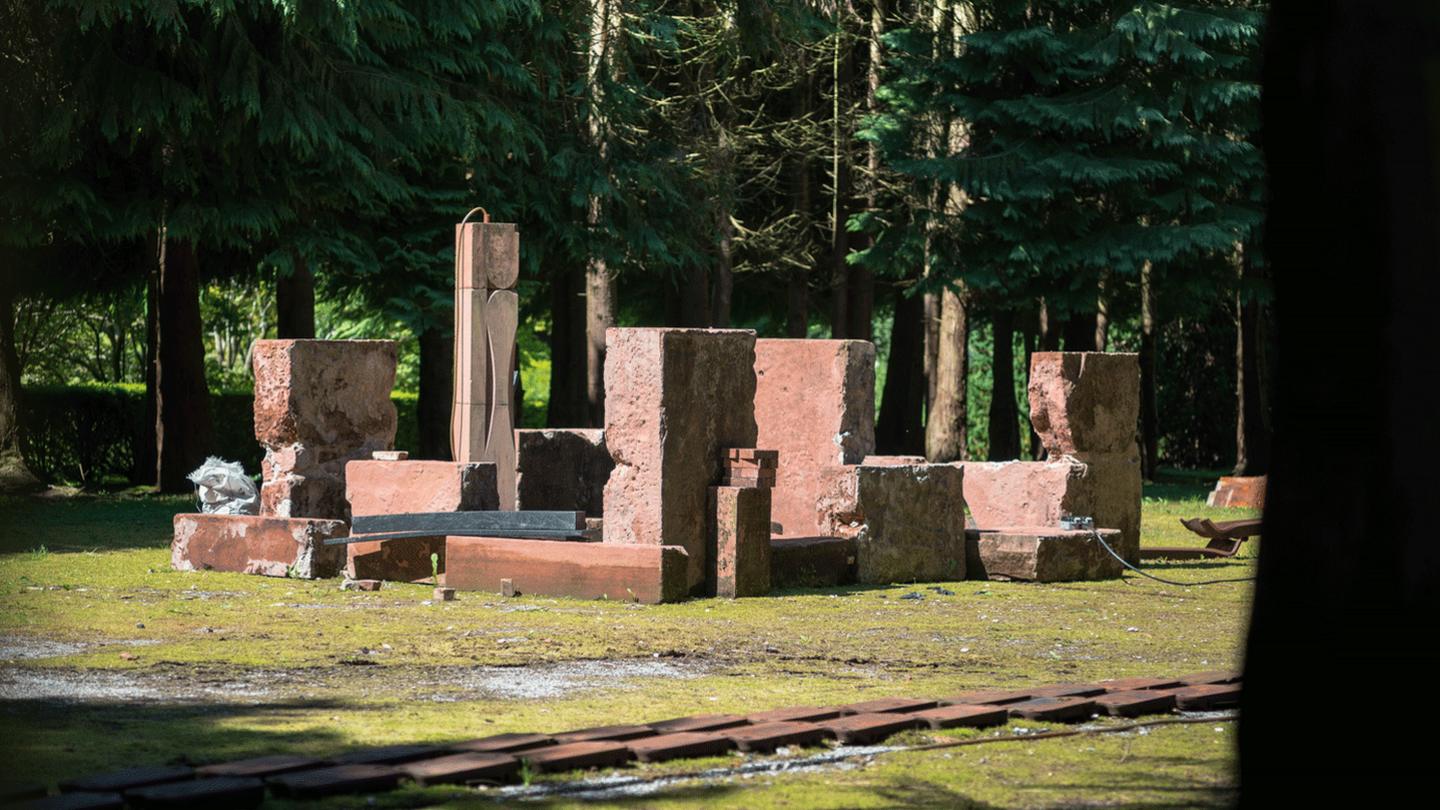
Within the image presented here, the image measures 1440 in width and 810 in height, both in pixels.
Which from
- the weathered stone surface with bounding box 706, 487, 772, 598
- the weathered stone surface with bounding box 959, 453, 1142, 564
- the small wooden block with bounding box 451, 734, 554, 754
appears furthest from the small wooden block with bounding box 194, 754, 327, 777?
the weathered stone surface with bounding box 959, 453, 1142, 564

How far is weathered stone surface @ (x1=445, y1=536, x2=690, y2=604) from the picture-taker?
13.1 m

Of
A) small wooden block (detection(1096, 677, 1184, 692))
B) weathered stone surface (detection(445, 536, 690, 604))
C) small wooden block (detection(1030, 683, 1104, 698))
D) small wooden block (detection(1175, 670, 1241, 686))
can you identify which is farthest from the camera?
weathered stone surface (detection(445, 536, 690, 604))

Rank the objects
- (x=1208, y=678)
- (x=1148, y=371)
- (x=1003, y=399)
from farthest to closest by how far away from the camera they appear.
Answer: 1. (x=1003, y=399)
2. (x=1148, y=371)
3. (x=1208, y=678)

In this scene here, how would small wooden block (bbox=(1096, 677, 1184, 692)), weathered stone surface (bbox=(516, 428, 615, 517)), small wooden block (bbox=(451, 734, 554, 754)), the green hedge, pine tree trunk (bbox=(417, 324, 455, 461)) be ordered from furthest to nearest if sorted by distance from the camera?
the green hedge → pine tree trunk (bbox=(417, 324, 455, 461)) → weathered stone surface (bbox=(516, 428, 615, 517)) → small wooden block (bbox=(1096, 677, 1184, 692)) → small wooden block (bbox=(451, 734, 554, 754))

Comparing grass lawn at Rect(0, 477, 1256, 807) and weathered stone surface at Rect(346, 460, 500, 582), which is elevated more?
weathered stone surface at Rect(346, 460, 500, 582)

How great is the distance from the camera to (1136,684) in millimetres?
8711

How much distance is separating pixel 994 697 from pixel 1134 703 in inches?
24.0

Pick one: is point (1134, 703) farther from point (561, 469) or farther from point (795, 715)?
point (561, 469)

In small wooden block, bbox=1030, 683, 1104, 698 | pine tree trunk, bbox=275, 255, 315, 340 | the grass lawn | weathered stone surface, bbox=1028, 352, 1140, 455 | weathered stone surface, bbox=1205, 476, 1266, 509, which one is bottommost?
the grass lawn

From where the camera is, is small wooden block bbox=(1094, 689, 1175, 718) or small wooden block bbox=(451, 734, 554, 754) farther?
small wooden block bbox=(1094, 689, 1175, 718)

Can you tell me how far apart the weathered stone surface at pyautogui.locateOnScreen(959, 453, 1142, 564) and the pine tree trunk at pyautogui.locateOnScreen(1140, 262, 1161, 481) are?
31.7 feet

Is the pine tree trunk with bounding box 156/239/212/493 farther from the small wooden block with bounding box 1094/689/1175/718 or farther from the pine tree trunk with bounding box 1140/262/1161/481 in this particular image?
the small wooden block with bounding box 1094/689/1175/718

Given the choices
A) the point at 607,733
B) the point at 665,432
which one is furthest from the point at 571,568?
the point at 607,733

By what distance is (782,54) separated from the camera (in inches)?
998
